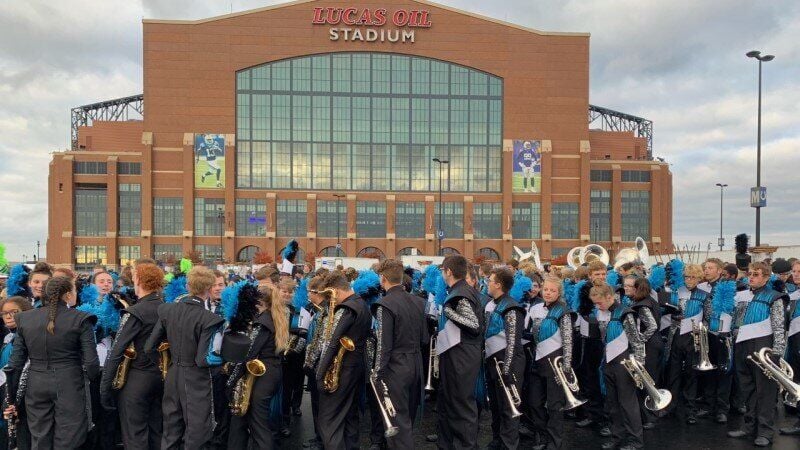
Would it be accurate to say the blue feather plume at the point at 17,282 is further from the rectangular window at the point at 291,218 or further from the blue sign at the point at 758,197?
the rectangular window at the point at 291,218

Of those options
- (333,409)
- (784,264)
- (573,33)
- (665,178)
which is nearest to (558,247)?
(665,178)

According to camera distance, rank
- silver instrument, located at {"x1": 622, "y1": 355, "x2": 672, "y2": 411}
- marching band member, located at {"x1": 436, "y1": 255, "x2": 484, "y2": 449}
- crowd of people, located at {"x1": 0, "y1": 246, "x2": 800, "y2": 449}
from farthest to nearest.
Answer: silver instrument, located at {"x1": 622, "y1": 355, "x2": 672, "y2": 411}, marching band member, located at {"x1": 436, "y1": 255, "x2": 484, "y2": 449}, crowd of people, located at {"x1": 0, "y1": 246, "x2": 800, "y2": 449}

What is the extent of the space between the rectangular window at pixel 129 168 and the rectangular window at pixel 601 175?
164ft

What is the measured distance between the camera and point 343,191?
2549 inches

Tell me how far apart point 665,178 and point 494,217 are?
20972 mm

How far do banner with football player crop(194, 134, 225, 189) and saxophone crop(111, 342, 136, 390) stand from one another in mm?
58670

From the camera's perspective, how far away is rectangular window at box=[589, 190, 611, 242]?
66.6 meters

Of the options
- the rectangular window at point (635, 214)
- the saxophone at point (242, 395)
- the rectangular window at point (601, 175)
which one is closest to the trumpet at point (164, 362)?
the saxophone at point (242, 395)

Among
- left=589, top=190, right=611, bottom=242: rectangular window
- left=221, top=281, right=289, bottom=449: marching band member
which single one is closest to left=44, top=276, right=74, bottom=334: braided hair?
left=221, top=281, right=289, bottom=449: marching band member

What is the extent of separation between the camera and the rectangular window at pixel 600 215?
66.6 metres

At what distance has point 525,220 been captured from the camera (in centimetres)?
6494

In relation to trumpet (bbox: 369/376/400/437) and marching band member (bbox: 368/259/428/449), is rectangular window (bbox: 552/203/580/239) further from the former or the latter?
trumpet (bbox: 369/376/400/437)

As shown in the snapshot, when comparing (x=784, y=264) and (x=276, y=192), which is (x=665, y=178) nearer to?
(x=276, y=192)

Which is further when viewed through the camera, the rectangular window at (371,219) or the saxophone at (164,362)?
the rectangular window at (371,219)
